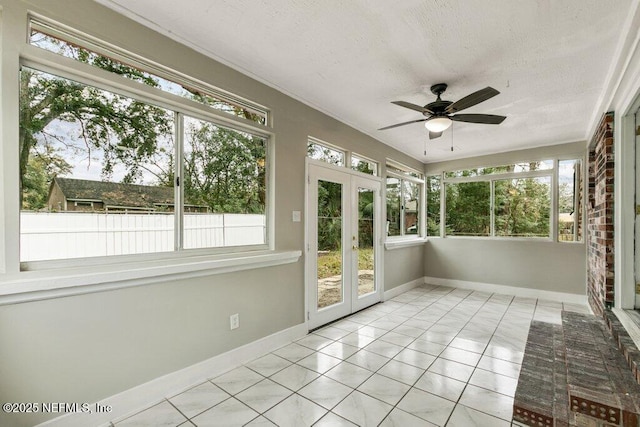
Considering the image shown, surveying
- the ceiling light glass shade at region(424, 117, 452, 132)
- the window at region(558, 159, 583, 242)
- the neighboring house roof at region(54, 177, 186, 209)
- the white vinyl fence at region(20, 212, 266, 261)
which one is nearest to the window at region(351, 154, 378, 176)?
the ceiling light glass shade at region(424, 117, 452, 132)

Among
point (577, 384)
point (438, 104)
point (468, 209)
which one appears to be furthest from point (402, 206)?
point (577, 384)

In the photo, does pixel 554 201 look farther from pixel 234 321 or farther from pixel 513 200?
pixel 234 321

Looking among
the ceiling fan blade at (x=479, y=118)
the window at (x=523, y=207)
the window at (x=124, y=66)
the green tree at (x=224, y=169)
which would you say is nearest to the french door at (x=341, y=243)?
the green tree at (x=224, y=169)

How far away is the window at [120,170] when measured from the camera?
1.77 meters

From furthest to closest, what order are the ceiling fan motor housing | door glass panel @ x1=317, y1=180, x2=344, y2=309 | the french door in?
door glass panel @ x1=317, y1=180, x2=344, y2=309 → the french door → the ceiling fan motor housing

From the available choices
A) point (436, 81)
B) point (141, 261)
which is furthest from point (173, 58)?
point (436, 81)

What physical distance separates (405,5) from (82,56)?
6.91ft

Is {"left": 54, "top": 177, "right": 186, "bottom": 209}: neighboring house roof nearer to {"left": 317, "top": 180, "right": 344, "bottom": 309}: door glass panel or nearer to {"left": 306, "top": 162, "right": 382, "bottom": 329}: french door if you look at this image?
{"left": 306, "top": 162, "right": 382, "bottom": 329}: french door

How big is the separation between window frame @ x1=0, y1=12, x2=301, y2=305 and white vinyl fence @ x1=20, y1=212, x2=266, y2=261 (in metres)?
0.06

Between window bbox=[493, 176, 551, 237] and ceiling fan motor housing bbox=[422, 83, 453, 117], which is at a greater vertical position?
ceiling fan motor housing bbox=[422, 83, 453, 117]

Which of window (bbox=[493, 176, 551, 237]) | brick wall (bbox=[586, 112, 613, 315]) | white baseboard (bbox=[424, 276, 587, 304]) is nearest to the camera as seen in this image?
brick wall (bbox=[586, 112, 613, 315])

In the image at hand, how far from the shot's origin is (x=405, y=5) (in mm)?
1872

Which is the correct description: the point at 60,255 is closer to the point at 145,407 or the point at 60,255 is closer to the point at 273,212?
the point at 145,407

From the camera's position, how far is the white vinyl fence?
5.77 ft
